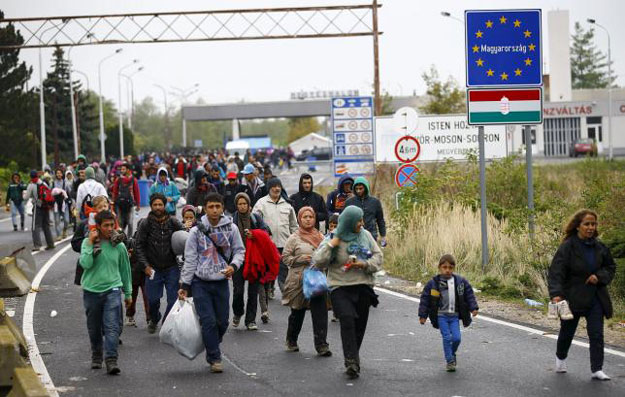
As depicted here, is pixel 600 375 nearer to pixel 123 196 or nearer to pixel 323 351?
pixel 323 351

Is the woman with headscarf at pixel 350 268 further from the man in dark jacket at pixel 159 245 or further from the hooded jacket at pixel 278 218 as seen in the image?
the hooded jacket at pixel 278 218

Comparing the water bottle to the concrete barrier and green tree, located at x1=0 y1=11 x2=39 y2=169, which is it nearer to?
the concrete barrier

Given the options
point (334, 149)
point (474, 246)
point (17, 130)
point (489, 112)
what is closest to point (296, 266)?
point (489, 112)

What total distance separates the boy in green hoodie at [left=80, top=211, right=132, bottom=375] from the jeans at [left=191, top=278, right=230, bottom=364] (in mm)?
775

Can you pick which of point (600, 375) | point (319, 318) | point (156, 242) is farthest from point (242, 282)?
Result: point (600, 375)

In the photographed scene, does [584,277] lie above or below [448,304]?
above

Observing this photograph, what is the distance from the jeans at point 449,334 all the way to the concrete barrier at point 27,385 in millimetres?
3890

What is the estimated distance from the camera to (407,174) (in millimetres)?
22656

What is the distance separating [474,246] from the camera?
18281 mm

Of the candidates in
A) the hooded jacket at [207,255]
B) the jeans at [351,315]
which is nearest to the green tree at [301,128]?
the hooded jacket at [207,255]

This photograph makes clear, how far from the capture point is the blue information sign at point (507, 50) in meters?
16.4

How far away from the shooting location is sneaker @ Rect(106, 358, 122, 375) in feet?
32.6

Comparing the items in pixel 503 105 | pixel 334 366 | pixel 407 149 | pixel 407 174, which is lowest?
pixel 334 366

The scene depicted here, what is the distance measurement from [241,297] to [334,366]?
9.01 feet
